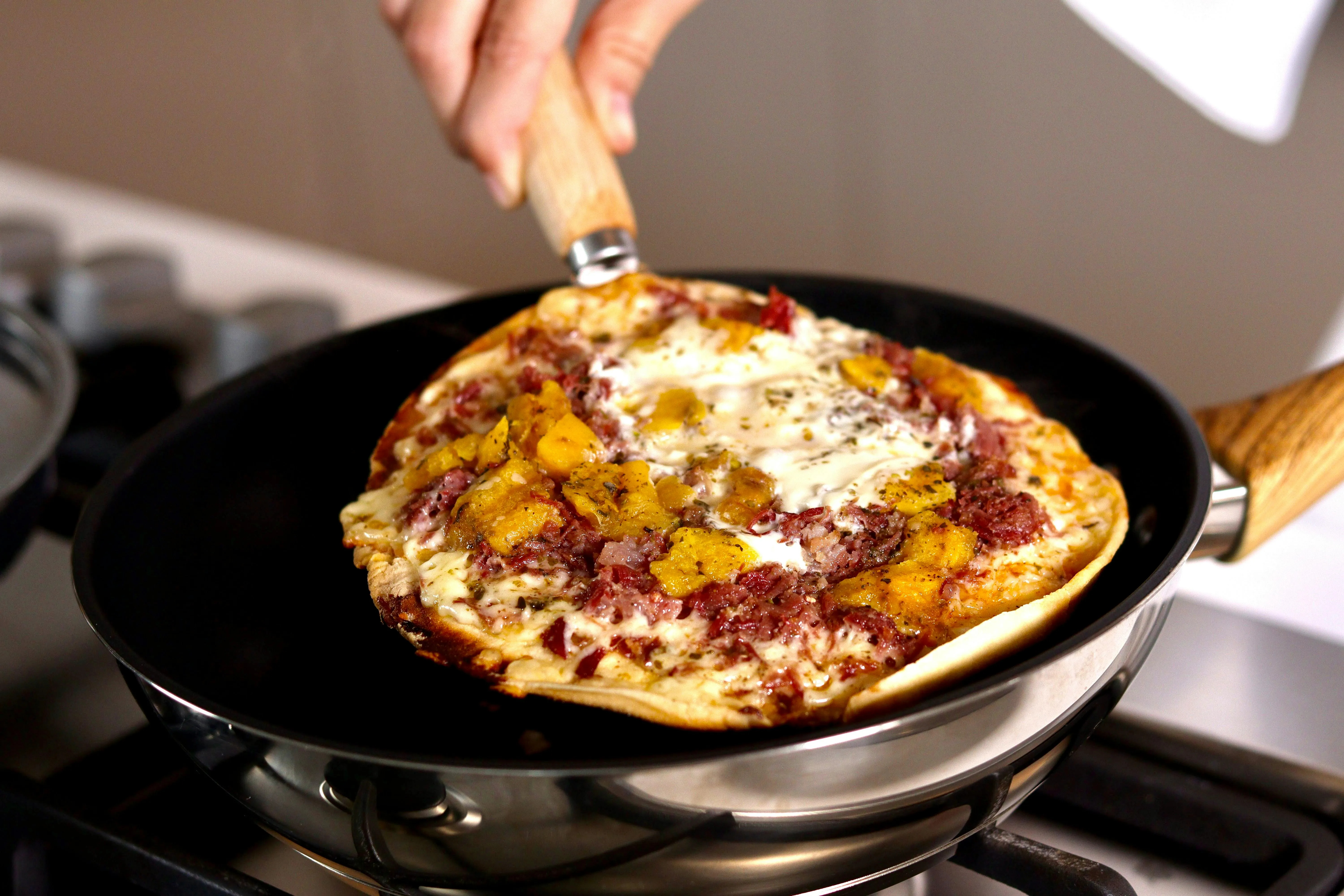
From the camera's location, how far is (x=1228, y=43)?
1302 millimetres

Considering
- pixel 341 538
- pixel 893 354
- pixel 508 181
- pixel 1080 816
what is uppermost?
pixel 508 181

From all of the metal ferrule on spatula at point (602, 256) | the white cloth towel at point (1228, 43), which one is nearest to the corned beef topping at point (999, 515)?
the metal ferrule on spatula at point (602, 256)

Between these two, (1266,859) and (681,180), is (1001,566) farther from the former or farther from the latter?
(681,180)

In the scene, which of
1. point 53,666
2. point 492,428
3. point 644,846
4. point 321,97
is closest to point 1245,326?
point 492,428

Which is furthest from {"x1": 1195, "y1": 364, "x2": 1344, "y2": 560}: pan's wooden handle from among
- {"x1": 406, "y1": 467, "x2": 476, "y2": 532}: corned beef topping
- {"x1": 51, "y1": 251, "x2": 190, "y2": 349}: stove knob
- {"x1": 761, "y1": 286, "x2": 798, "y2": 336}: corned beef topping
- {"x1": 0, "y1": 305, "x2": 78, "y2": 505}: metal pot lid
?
{"x1": 51, "y1": 251, "x2": 190, "y2": 349}: stove knob

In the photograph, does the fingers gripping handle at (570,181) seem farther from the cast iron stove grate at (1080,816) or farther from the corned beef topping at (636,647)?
the cast iron stove grate at (1080,816)

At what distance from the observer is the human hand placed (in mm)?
974

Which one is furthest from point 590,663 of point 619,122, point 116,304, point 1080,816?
point 116,304

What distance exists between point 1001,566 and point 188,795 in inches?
27.0

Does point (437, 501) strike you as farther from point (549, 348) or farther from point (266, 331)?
point (266, 331)

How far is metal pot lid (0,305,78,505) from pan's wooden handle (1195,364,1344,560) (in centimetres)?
106

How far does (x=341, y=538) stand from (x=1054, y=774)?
58 cm

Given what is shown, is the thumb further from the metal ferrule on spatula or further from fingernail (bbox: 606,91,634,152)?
the metal ferrule on spatula

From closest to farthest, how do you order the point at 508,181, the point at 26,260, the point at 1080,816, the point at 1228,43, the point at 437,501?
the point at 437,501 < the point at 1080,816 < the point at 508,181 < the point at 1228,43 < the point at 26,260
